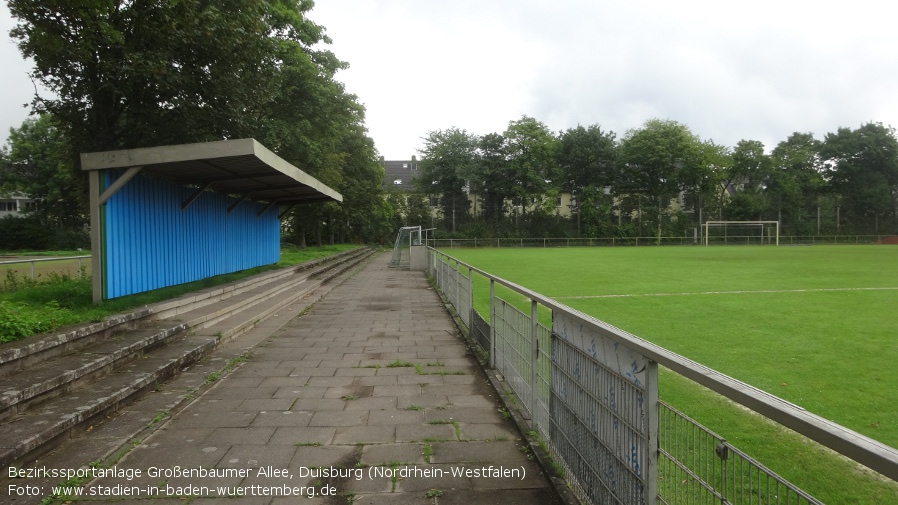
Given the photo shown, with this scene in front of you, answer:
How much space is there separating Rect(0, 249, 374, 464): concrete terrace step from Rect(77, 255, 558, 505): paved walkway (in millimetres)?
540

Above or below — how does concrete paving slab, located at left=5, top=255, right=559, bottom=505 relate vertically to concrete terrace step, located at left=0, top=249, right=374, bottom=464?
below

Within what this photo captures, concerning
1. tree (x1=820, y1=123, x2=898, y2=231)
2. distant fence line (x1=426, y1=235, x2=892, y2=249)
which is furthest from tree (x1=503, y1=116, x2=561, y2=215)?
tree (x1=820, y1=123, x2=898, y2=231)

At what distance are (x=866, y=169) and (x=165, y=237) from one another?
2919 inches

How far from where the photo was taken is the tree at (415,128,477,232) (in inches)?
2207

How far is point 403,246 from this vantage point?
28.2m

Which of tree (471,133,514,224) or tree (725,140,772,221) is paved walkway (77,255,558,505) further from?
tree (725,140,772,221)

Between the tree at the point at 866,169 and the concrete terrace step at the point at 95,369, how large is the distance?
71.1 metres

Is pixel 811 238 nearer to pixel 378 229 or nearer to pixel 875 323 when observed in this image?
pixel 378 229

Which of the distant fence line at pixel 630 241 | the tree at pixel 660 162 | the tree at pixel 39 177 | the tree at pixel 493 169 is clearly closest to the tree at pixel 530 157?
the tree at pixel 493 169

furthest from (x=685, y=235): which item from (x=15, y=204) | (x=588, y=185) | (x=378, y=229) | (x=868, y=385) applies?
(x=15, y=204)

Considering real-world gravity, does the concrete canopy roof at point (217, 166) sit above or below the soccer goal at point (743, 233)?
above

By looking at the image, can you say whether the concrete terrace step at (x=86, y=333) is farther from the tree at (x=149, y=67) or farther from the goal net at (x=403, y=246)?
the goal net at (x=403, y=246)

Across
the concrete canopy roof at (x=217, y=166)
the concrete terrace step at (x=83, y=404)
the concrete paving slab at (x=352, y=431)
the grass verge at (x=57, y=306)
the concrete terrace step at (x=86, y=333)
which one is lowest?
the concrete paving slab at (x=352, y=431)

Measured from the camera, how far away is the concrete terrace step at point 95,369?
3596mm
